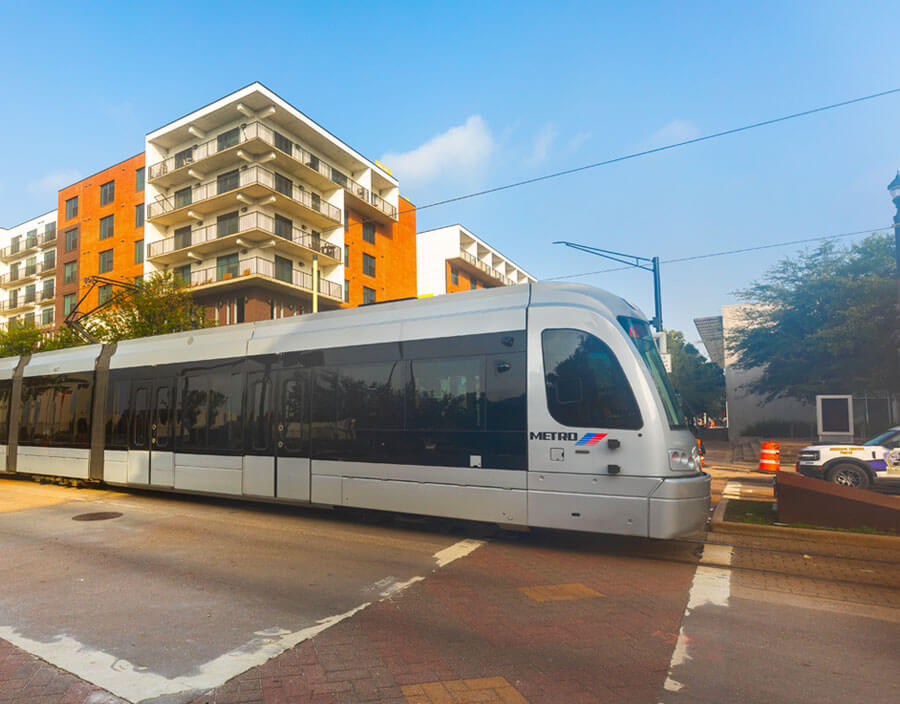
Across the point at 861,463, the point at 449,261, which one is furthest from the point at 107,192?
the point at 861,463

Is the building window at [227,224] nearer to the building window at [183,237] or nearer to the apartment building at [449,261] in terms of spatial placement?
the building window at [183,237]

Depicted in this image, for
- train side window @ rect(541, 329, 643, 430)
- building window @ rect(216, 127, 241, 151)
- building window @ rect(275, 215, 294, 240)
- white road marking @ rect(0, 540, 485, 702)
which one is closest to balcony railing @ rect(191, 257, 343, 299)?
building window @ rect(275, 215, 294, 240)

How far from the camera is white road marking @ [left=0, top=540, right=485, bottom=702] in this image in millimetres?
3711

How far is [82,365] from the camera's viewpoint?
43.0 ft

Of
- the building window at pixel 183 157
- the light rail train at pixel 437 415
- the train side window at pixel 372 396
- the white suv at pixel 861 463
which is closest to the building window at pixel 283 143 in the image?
the building window at pixel 183 157

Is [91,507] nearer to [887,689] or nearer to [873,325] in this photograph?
[887,689]

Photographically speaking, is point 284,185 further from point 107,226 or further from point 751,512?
point 751,512

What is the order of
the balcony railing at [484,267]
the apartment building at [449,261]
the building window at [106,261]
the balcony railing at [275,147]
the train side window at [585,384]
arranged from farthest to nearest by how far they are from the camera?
the balcony railing at [484,267] → the apartment building at [449,261] → the building window at [106,261] → the balcony railing at [275,147] → the train side window at [585,384]

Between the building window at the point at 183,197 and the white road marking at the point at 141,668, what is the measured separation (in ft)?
123

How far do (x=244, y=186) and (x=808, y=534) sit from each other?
32429mm

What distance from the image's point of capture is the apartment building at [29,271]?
171 feet

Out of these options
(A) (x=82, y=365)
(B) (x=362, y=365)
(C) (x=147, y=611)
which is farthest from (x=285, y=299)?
(C) (x=147, y=611)

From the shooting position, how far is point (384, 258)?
44250 millimetres

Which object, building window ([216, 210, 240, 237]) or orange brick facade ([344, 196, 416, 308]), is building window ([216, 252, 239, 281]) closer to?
building window ([216, 210, 240, 237])
